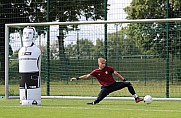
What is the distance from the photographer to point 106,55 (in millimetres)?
20219

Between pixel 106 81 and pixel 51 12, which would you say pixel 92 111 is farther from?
pixel 51 12

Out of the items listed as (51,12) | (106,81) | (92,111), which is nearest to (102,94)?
(106,81)

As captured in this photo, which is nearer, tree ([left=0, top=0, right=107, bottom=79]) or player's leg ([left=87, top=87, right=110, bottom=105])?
player's leg ([left=87, top=87, right=110, bottom=105])

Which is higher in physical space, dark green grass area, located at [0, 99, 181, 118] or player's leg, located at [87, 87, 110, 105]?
player's leg, located at [87, 87, 110, 105]

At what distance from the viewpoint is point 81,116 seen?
42.5 feet

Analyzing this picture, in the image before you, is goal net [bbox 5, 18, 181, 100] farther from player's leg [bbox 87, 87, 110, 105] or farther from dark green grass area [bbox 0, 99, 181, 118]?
dark green grass area [bbox 0, 99, 181, 118]

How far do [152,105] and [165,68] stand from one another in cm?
379

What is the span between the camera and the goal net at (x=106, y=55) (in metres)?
19.9

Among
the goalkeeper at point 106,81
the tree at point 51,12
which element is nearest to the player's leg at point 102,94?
the goalkeeper at point 106,81

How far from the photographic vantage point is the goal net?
19922 mm

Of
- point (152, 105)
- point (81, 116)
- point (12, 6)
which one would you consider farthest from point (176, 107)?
point (12, 6)

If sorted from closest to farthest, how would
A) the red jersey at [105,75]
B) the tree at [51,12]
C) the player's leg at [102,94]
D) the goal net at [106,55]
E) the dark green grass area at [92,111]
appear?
the dark green grass area at [92,111], the player's leg at [102,94], the red jersey at [105,75], the goal net at [106,55], the tree at [51,12]

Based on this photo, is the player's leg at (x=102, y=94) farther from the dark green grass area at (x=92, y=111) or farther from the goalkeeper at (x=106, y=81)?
the dark green grass area at (x=92, y=111)

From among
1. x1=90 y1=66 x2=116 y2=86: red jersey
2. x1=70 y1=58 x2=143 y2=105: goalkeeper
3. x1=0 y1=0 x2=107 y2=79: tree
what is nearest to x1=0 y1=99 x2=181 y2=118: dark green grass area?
x1=70 y1=58 x2=143 y2=105: goalkeeper
